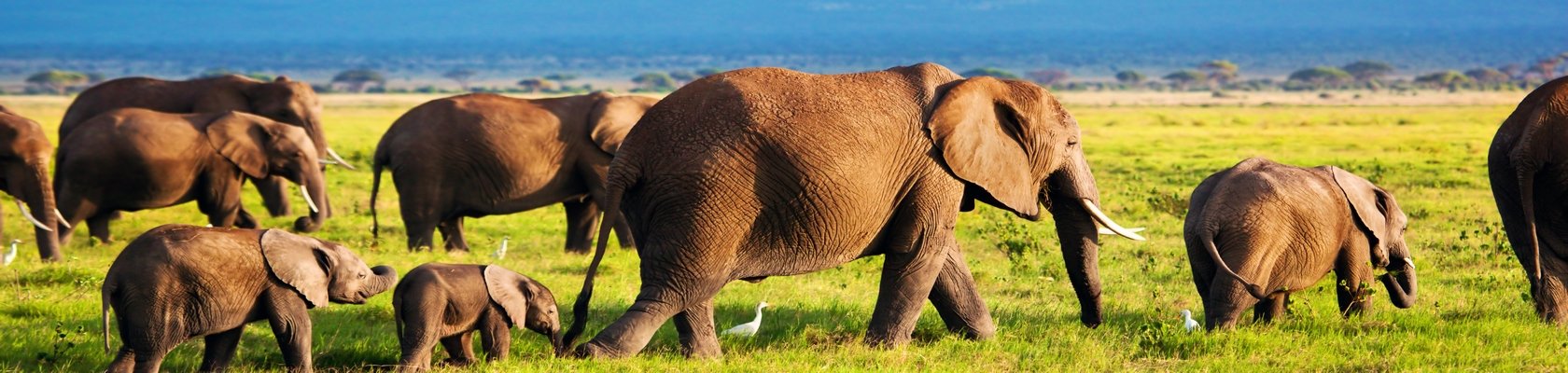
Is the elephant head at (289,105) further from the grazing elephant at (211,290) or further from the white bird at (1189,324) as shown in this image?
the white bird at (1189,324)

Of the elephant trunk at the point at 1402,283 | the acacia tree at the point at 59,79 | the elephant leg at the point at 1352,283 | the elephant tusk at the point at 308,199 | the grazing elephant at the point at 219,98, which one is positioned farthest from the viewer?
the acacia tree at the point at 59,79

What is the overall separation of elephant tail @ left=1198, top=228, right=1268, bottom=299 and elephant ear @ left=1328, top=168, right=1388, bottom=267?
75cm

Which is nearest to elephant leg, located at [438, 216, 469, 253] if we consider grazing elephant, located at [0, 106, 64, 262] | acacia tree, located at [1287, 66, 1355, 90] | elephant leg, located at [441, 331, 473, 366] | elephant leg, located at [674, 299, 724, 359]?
grazing elephant, located at [0, 106, 64, 262]

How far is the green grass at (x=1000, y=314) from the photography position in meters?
8.23

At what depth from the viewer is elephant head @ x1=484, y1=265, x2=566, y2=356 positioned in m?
7.95

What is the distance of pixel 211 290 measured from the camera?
281 inches

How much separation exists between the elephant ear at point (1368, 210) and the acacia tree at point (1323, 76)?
410 feet

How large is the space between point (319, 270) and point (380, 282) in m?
0.56

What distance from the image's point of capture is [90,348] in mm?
8219

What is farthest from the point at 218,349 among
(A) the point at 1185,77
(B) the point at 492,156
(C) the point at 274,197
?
(A) the point at 1185,77

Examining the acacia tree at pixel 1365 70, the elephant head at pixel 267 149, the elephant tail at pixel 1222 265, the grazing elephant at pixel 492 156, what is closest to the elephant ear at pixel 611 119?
the grazing elephant at pixel 492 156

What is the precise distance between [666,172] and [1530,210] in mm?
4643

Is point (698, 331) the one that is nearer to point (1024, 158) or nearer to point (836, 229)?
point (836, 229)

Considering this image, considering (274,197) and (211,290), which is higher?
(211,290)
